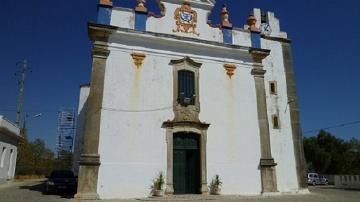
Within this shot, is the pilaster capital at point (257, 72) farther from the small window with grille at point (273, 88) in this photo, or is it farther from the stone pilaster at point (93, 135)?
the stone pilaster at point (93, 135)

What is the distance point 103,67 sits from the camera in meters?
13.4

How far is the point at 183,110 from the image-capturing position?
1406cm

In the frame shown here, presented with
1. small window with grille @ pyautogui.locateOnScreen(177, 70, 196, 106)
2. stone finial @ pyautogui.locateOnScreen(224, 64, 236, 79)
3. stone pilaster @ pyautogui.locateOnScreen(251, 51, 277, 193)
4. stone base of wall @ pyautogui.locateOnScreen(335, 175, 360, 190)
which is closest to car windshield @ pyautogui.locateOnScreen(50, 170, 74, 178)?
small window with grille @ pyautogui.locateOnScreen(177, 70, 196, 106)

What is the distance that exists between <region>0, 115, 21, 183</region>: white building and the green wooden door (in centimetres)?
1282

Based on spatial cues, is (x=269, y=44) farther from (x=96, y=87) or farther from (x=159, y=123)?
(x=96, y=87)

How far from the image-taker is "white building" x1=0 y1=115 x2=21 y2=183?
21078mm

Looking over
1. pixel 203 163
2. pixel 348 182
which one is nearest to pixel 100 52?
pixel 203 163

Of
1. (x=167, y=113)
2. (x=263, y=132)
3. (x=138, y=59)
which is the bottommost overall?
(x=263, y=132)

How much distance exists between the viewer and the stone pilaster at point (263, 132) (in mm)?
14540

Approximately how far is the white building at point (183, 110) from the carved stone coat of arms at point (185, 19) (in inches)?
2.0

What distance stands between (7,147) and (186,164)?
15129 millimetres

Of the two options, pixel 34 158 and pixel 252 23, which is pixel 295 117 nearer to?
pixel 252 23

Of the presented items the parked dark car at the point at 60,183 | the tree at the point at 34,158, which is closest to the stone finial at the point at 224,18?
the parked dark car at the point at 60,183

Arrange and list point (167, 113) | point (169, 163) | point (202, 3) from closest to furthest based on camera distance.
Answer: point (169, 163)
point (167, 113)
point (202, 3)
